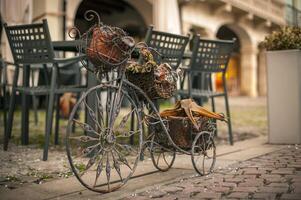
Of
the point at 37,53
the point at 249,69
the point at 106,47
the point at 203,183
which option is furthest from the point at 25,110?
the point at 249,69

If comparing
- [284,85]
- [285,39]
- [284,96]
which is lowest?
[284,96]

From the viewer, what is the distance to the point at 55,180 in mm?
3100

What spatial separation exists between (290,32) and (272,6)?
765 inches

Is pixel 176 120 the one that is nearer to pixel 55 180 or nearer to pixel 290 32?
pixel 55 180

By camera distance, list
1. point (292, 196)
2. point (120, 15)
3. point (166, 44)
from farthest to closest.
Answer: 1. point (120, 15)
2. point (166, 44)
3. point (292, 196)

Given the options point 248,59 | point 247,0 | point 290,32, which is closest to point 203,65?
point 290,32

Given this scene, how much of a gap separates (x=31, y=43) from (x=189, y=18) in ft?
47.1

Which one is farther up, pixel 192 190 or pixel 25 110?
pixel 25 110

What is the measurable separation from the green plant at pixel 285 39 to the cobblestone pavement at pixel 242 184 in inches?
62.9

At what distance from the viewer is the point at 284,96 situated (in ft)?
16.3

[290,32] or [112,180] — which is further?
[290,32]

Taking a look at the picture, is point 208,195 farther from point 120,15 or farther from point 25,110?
point 120,15

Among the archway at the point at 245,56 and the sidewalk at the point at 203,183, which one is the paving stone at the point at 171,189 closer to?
the sidewalk at the point at 203,183

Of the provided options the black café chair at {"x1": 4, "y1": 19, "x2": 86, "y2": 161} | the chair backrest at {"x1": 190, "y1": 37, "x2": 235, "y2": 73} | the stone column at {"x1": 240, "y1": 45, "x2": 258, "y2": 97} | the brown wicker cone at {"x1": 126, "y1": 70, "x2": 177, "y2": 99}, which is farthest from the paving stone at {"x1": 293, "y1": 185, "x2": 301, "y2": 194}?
the stone column at {"x1": 240, "y1": 45, "x2": 258, "y2": 97}
